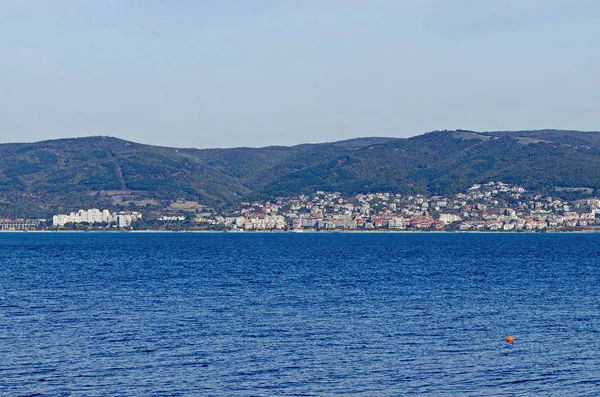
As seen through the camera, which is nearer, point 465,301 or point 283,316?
point 283,316

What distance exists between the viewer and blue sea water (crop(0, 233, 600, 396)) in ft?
96.2

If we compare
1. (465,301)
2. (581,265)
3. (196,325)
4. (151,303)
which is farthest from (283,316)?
(581,265)

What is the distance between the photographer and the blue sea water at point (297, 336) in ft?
96.2

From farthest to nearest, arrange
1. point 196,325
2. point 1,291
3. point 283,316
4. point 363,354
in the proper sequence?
1. point 1,291
2. point 283,316
3. point 196,325
4. point 363,354

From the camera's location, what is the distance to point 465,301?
51719 mm

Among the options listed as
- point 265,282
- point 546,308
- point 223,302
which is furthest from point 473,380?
point 265,282

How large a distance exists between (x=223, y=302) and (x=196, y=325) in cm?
982

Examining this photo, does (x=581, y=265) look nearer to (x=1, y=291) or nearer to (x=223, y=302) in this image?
(x=223, y=302)

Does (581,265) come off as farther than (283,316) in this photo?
Yes

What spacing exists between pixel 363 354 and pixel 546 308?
59.3 feet

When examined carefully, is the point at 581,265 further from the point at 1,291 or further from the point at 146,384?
the point at 146,384

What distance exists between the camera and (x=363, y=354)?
3400cm

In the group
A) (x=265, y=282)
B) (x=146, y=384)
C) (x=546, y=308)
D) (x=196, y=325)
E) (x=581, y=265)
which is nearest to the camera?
(x=146, y=384)

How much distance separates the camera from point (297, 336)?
37.9 m
